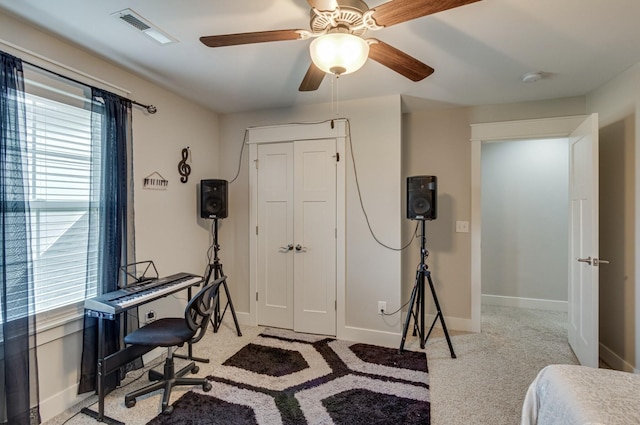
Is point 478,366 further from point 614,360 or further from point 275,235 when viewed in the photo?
point 275,235

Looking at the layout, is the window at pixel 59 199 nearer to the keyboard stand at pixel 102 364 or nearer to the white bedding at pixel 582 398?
the keyboard stand at pixel 102 364

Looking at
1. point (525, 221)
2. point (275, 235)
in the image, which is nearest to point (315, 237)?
point (275, 235)

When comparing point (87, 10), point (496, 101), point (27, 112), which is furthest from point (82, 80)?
point (496, 101)

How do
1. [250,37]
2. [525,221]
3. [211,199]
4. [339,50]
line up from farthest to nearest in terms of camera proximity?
[525,221] → [211,199] → [250,37] → [339,50]

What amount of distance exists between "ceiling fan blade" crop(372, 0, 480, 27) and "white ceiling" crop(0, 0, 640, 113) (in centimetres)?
38

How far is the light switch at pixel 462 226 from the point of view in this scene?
10.9 feet

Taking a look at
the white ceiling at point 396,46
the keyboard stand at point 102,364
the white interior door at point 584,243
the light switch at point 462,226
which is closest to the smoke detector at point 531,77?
the white ceiling at point 396,46

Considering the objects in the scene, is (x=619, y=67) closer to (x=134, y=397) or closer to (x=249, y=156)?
(x=249, y=156)

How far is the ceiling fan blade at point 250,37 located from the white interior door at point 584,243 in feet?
7.78

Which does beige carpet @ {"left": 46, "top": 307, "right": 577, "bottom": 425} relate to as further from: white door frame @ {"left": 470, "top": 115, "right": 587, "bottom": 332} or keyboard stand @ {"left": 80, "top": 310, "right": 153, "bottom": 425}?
white door frame @ {"left": 470, "top": 115, "right": 587, "bottom": 332}

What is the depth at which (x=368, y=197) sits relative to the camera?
3.07 metres

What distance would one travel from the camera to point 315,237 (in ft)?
10.7

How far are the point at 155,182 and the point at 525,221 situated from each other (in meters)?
4.37

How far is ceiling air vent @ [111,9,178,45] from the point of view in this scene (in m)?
1.74
